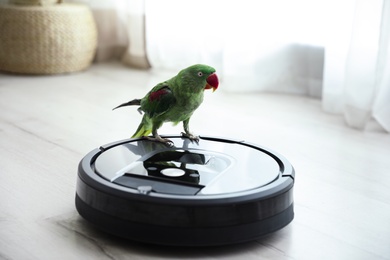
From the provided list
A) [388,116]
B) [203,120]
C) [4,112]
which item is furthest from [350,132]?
[4,112]

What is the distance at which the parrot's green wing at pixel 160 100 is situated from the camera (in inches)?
45.9

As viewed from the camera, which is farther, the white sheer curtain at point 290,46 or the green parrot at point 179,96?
the white sheer curtain at point 290,46

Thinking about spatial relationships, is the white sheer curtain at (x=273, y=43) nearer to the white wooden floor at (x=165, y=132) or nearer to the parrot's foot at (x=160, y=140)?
the white wooden floor at (x=165, y=132)

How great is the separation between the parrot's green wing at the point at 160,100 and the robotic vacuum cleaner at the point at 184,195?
8 cm

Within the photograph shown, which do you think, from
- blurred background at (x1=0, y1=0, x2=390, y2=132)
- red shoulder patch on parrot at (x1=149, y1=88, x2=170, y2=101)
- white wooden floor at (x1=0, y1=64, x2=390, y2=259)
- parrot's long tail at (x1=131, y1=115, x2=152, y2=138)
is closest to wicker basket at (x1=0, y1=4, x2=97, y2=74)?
white wooden floor at (x1=0, y1=64, x2=390, y2=259)

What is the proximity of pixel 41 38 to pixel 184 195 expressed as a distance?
5.18ft

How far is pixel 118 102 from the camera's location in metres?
2.01

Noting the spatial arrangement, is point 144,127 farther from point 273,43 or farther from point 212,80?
point 273,43

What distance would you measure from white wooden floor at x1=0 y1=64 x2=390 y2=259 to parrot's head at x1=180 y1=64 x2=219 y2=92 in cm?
31

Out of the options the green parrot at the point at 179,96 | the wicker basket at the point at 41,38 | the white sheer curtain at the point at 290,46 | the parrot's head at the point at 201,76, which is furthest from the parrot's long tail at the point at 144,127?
the wicker basket at the point at 41,38

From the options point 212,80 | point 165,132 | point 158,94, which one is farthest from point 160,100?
point 165,132

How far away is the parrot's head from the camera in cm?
114

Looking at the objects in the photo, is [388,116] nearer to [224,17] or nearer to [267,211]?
[224,17]

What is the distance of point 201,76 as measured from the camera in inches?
44.9
